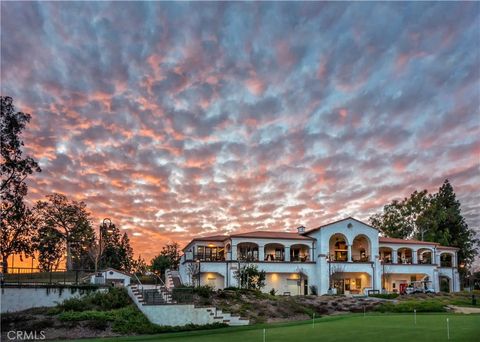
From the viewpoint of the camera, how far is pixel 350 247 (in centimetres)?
5825

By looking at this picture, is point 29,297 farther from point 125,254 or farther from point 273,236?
point 125,254

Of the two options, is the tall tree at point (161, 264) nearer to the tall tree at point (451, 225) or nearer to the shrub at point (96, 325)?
the tall tree at point (451, 225)

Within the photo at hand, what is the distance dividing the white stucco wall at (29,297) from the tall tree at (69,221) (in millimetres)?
44231

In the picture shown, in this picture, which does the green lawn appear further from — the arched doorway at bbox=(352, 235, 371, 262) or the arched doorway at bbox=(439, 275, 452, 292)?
the arched doorway at bbox=(439, 275, 452, 292)

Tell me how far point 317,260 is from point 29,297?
36.1 meters

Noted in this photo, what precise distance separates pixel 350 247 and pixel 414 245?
34.5 ft

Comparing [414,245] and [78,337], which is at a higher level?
[414,245]

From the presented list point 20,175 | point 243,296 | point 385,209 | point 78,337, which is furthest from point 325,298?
point 385,209

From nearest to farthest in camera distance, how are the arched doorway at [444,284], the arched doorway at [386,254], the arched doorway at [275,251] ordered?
1. the arched doorway at [275,251]
2. the arched doorway at [386,254]
3. the arched doorway at [444,284]

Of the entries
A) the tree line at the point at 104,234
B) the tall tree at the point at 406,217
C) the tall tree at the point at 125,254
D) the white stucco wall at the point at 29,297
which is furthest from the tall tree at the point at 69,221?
the tall tree at the point at 406,217

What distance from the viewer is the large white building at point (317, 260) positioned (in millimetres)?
53178

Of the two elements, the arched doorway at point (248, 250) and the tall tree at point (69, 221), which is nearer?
the arched doorway at point (248, 250)

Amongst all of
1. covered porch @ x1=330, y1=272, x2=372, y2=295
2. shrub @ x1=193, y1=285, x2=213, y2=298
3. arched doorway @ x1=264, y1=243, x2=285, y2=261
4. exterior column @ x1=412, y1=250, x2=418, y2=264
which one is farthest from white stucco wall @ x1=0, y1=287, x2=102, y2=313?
exterior column @ x1=412, y1=250, x2=418, y2=264

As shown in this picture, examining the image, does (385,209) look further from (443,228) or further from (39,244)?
(39,244)
